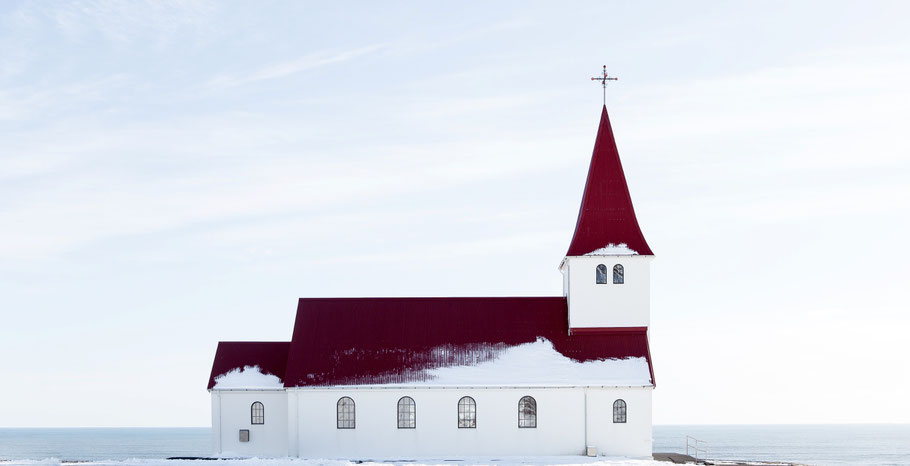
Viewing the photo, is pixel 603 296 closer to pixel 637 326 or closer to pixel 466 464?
pixel 637 326

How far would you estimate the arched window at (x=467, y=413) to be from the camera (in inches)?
1837

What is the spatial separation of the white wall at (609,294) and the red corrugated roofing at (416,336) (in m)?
0.67

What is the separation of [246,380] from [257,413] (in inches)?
64.2

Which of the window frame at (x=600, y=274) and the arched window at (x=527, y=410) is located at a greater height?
the window frame at (x=600, y=274)

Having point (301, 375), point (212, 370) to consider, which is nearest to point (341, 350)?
point (301, 375)

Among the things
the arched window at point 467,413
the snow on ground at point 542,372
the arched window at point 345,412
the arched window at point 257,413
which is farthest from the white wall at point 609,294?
the arched window at point 257,413

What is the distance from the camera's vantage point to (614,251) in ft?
159

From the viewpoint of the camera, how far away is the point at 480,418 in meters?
46.6

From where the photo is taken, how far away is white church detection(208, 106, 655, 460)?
153ft

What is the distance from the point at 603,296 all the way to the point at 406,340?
942 centimetres

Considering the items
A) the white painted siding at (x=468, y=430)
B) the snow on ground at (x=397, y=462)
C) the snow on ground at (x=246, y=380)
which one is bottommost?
the snow on ground at (x=397, y=462)

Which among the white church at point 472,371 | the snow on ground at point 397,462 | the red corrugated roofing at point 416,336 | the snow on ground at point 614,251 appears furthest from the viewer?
the snow on ground at point 614,251

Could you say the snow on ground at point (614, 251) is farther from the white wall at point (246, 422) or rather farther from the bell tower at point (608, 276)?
the white wall at point (246, 422)

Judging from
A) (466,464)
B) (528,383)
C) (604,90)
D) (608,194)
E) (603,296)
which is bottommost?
(466,464)
